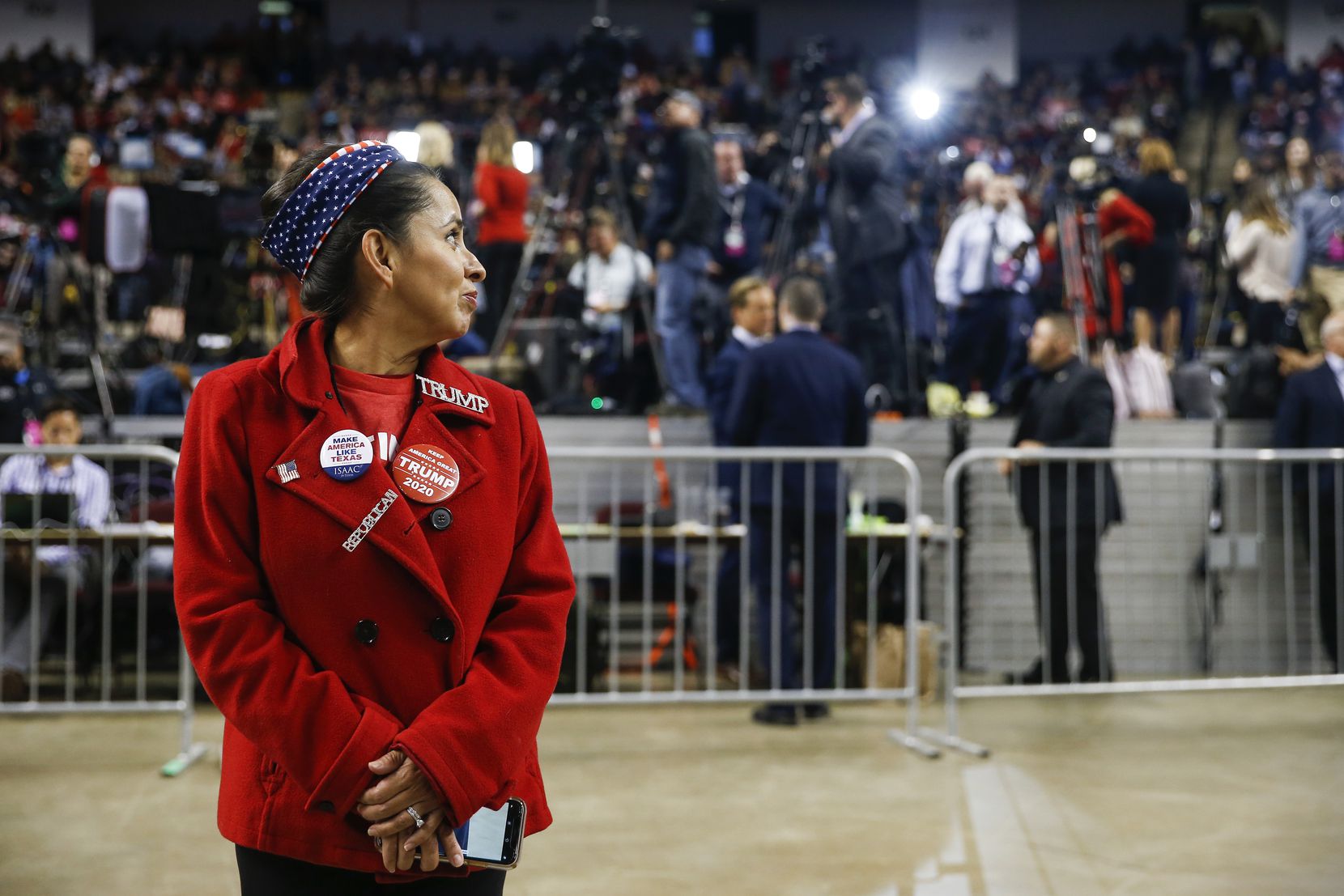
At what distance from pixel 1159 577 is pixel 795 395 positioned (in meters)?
2.70

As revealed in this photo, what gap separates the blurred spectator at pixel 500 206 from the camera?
8.55 meters

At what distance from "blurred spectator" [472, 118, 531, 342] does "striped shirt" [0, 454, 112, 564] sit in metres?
2.97

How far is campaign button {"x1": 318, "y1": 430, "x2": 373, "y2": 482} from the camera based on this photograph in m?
1.61

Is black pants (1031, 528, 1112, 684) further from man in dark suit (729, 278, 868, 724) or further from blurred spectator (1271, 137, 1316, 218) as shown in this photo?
blurred spectator (1271, 137, 1316, 218)

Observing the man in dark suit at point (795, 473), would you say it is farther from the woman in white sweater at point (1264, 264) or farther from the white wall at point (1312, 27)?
the white wall at point (1312, 27)

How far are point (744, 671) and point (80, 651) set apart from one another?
327 cm

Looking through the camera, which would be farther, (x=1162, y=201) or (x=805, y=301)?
(x=1162, y=201)

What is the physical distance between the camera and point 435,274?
5.69 feet

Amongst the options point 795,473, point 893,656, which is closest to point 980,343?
point 893,656

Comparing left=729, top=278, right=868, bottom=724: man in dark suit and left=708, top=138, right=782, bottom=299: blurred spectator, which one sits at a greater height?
left=708, top=138, right=782, bottom=299: blurred spectator

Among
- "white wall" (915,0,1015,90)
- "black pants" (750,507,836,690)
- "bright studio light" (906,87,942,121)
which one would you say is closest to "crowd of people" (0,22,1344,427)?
"black pants" (750,507,836,690)

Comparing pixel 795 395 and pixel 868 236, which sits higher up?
pixel 868 236

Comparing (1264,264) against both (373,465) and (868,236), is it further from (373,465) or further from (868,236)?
(373,465)

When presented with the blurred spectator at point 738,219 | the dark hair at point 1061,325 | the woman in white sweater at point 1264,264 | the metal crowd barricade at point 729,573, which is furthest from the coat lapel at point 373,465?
the woman in white sweater at point 1264,264
